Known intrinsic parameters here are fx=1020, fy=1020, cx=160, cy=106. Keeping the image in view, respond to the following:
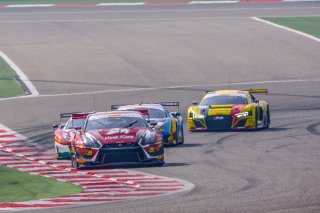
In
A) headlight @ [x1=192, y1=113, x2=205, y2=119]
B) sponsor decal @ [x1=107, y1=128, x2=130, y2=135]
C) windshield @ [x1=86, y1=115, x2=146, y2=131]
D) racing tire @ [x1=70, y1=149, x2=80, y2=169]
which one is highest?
windshield @ [x1=86, y1=115, x2=146, y2=131]

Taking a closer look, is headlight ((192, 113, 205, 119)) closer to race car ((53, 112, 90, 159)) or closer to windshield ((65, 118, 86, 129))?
windshield ((65, 118, 86, 129))

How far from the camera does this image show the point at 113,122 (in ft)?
69.8

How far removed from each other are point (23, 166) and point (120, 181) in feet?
13.9

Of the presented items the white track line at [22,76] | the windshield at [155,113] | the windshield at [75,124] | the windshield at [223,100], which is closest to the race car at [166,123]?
the windshield at [155,113]

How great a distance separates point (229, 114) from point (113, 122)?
23.6 feet

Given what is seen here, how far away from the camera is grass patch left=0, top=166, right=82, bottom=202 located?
16266mm

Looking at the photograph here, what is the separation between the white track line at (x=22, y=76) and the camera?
3759 centimetres

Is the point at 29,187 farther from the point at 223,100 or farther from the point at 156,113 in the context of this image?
the point at 223,100

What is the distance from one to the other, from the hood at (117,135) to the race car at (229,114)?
25.2 feet

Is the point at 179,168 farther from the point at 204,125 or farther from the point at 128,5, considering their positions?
the point at 128,5

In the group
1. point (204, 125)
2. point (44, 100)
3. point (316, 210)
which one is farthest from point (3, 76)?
point (316, 210)

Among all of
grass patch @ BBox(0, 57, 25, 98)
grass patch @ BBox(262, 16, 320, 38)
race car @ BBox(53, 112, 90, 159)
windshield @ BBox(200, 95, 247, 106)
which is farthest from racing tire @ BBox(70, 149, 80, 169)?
grass patch @ BBox(262, 16, 320, 38)

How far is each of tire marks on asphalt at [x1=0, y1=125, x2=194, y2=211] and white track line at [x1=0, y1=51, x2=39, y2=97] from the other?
1194 cm

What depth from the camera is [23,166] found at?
21688 mm
